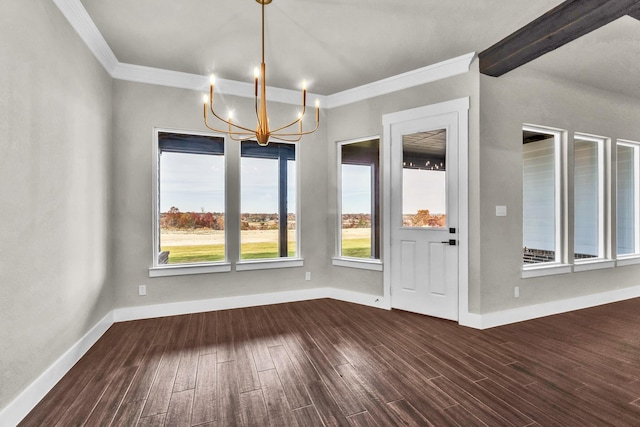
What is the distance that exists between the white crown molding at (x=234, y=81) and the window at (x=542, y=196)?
1.35 meters

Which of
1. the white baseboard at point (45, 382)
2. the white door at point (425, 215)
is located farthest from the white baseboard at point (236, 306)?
the white door at point (425, 215)

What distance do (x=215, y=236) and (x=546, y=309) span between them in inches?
164

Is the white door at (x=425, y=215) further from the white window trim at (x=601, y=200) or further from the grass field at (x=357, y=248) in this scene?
the white window trim at (x=601, y=200)

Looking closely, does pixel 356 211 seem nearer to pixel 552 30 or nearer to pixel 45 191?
pixel 552 30

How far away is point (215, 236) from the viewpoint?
4051 millimetres

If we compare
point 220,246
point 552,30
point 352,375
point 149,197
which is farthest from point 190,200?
point 552,30

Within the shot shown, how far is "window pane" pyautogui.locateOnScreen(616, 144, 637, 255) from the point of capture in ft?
15.0

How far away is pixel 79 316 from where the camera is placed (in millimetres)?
2662

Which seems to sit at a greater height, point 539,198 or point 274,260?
point 539,198

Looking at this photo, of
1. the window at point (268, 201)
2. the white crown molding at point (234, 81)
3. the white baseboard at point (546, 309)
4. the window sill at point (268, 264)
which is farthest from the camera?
the window at point (268, 201)

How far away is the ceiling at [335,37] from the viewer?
8.44 feet

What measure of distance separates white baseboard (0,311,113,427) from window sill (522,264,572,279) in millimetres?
4450

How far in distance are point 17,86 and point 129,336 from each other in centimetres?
234

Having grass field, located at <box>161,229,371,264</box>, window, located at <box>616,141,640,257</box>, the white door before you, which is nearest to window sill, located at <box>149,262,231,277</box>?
grass field, located at <box>161,229,371,264</box>
